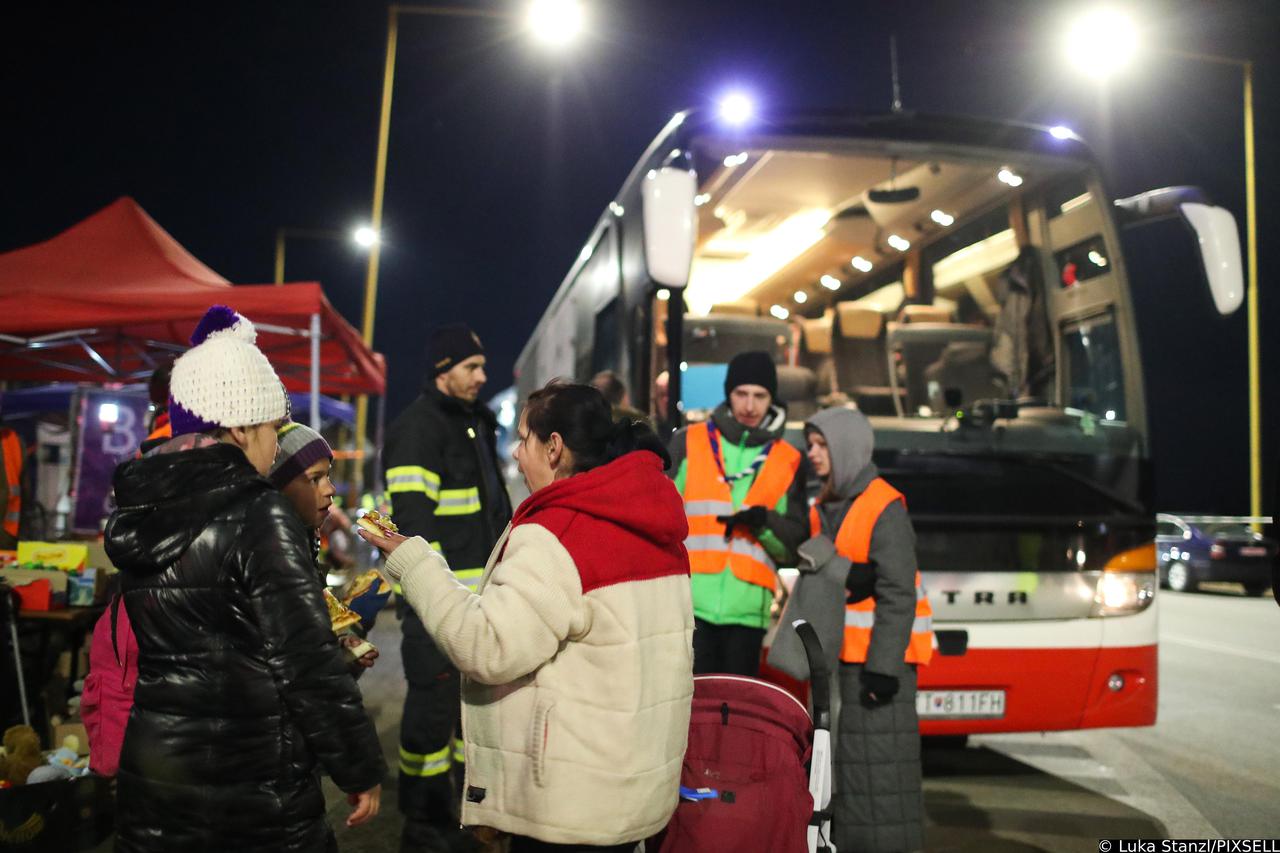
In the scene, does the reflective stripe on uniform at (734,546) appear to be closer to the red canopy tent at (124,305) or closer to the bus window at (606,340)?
the bus window at (606,340)

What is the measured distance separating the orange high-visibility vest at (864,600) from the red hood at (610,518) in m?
1.91

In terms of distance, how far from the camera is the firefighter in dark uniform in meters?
4.61

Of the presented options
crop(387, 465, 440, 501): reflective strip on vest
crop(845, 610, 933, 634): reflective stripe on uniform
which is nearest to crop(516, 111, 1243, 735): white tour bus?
crop(845, 610, 933, 634): reflective stripe on uniform

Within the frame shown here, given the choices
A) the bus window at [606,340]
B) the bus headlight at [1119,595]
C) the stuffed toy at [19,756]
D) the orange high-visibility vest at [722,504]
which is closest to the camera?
the stuffed toy at [19,756]

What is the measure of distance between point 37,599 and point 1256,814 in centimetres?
635

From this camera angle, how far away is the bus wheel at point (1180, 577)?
19422mm

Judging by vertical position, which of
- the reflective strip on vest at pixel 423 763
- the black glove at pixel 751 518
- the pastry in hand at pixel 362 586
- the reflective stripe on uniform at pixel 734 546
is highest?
the black glove at pixel 751 518

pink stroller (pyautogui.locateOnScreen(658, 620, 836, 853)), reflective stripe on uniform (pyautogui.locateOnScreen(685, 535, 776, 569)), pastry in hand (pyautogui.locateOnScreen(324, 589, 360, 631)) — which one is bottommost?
pink stroller (pyautogui.locateOnScreen(658, 620, 836, 853))

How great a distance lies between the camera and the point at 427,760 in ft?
15.1

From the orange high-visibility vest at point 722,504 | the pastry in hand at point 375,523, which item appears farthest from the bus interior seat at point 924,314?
the pastry in hand at point 375,523

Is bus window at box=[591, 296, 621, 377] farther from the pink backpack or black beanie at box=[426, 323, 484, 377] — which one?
the pink backpack

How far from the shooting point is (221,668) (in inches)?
89.2

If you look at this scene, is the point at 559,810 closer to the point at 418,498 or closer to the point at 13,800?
the point at 418,498

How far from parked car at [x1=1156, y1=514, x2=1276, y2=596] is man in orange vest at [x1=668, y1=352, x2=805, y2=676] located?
666 inches
